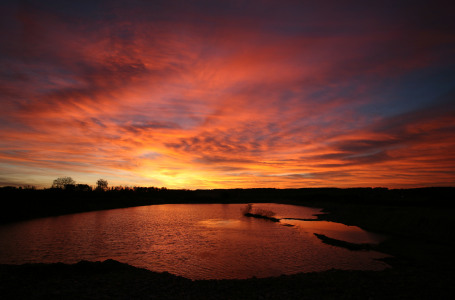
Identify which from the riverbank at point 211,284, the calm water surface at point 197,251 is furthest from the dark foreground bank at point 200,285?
the calm water surface at point 197,251

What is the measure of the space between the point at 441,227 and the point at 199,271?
33819 millimetres

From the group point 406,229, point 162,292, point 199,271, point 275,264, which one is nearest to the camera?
point 162,292

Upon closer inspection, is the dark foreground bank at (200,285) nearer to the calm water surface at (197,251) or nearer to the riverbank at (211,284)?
the riverbank at (211,284)

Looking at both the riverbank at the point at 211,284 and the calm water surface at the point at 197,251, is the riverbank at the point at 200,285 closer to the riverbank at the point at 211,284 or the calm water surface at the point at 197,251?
the riverbank at the point at 211,284

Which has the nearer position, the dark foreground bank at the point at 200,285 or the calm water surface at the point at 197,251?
the dark foreground bank at the point at 200,285

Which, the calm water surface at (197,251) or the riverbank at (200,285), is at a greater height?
the riverbank at (200,285)

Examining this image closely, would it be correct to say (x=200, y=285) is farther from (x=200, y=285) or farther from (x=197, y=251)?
(x=197, y=251)

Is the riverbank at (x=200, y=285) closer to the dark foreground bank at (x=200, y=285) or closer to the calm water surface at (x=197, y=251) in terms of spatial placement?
the dark foreground bank at (x=200, y=285)

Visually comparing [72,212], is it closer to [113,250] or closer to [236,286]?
[113,250]

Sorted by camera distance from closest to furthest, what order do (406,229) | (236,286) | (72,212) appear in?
(236,286) < (406,229) < (72,212)

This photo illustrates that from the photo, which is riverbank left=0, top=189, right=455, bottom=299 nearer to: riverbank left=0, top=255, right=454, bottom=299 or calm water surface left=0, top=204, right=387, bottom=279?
riverbank left=0, top=255, right=454, bottom=299

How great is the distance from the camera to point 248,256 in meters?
28.0

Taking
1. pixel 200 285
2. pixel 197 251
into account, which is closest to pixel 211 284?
pixel 200 285

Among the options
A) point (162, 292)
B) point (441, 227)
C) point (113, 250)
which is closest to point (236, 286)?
point (162, 292)
